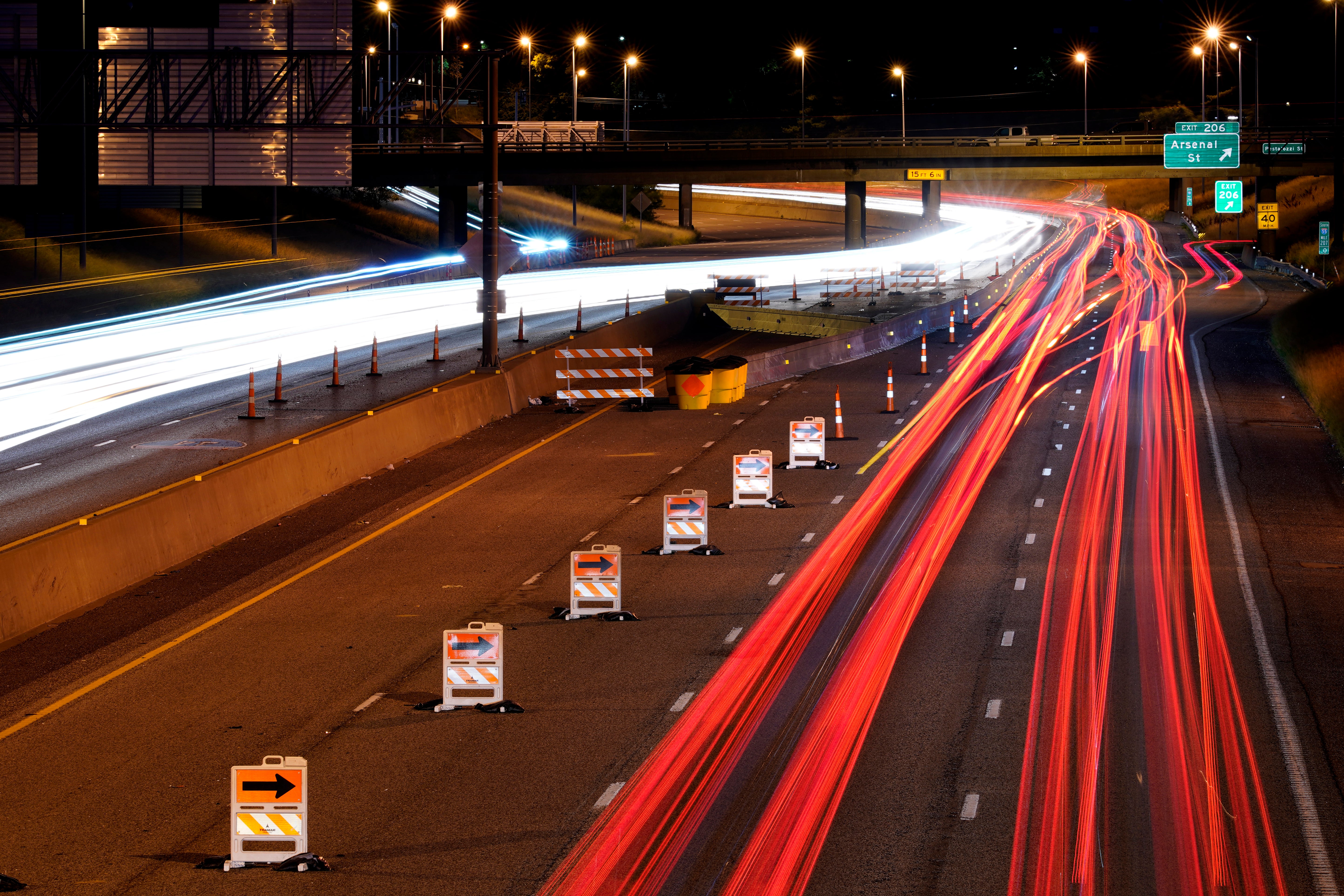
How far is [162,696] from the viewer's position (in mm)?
14570

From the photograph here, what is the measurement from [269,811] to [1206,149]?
68.8 meters

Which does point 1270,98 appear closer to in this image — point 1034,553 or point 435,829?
point 1034,553

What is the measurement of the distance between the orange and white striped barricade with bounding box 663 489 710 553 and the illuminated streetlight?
234 ft

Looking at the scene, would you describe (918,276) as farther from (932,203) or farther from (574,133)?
(932,203)

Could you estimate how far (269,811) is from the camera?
10.5 meters

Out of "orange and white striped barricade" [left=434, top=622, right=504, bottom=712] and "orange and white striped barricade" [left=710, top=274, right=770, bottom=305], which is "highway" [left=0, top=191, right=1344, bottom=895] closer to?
"orange and white striped barricade" [left=434, top=622, right=504, bottom=712]

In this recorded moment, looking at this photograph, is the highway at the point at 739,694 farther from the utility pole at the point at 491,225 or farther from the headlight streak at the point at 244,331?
the headlight streak at the point at 244,331

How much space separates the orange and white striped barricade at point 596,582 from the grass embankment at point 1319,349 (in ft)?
57.5

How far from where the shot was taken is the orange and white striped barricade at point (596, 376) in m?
34.0

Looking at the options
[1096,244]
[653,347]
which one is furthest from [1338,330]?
[1096,244]

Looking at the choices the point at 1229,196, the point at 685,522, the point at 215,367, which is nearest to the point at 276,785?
the point at 685,522

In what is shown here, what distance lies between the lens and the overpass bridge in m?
72.8

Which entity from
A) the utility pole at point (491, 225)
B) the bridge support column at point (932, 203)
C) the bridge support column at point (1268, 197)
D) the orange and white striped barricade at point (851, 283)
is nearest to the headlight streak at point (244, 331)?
the orange and white striped barricade at point (851, 283)

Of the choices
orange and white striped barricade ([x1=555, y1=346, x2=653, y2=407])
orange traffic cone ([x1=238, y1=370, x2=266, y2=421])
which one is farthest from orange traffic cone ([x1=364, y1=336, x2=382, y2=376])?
orange traffic cone ([x1=238, y1=370, x2=266, y2=421])
